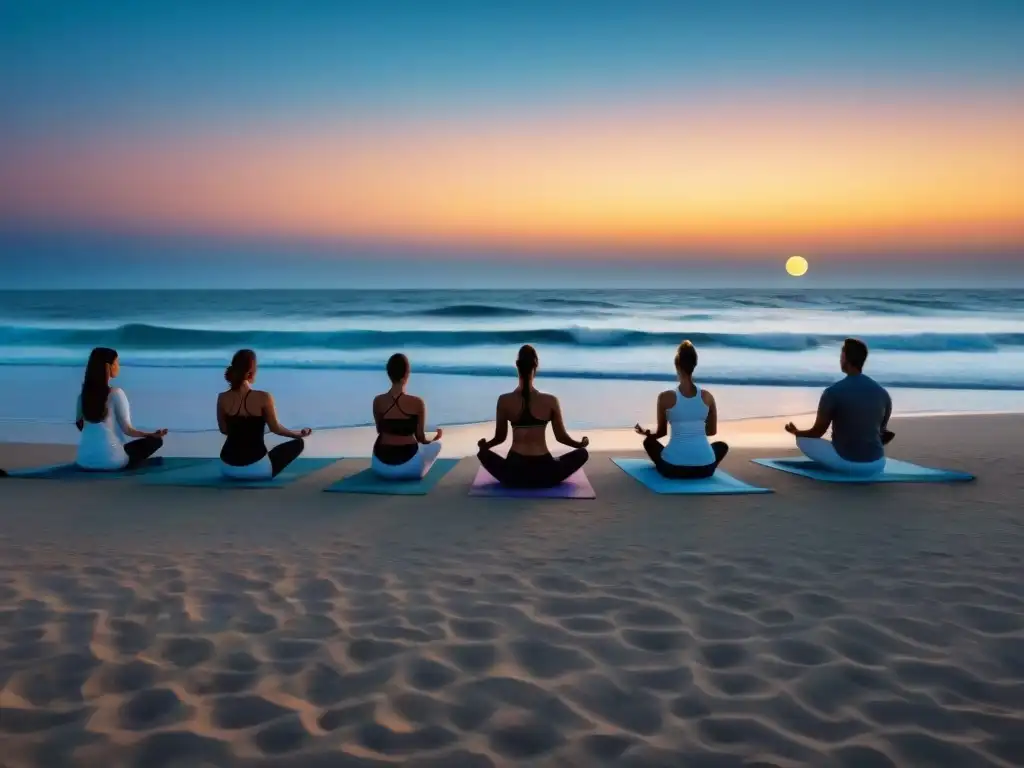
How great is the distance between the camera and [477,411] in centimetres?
1181

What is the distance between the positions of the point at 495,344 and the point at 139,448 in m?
20.7

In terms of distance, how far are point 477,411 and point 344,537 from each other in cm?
700

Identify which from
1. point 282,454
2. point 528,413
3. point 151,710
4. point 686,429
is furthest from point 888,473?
point 151,710

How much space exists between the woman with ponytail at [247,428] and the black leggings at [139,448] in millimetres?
954

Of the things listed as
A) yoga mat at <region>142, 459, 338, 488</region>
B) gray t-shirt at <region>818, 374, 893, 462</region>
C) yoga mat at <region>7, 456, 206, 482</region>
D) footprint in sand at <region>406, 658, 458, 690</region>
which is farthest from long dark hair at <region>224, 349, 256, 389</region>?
gray t-shirt at <region>818, 374, 893, 462</region>

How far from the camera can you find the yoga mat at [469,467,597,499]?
19.6ft

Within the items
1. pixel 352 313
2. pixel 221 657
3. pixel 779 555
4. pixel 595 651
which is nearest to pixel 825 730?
pixel 595 651

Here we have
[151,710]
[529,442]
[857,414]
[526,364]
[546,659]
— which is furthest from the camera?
[857,414]

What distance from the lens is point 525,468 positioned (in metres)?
6.16

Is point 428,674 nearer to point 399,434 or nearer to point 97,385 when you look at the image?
point 399,434

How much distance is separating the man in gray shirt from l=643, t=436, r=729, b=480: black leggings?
0.62 m

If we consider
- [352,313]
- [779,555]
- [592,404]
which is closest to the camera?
[779,555]

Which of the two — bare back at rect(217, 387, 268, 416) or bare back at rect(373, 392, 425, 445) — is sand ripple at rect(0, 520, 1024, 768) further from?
bare back at rect(373, 392, 425, 445)

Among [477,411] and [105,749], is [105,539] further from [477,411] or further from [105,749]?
[477,411]
